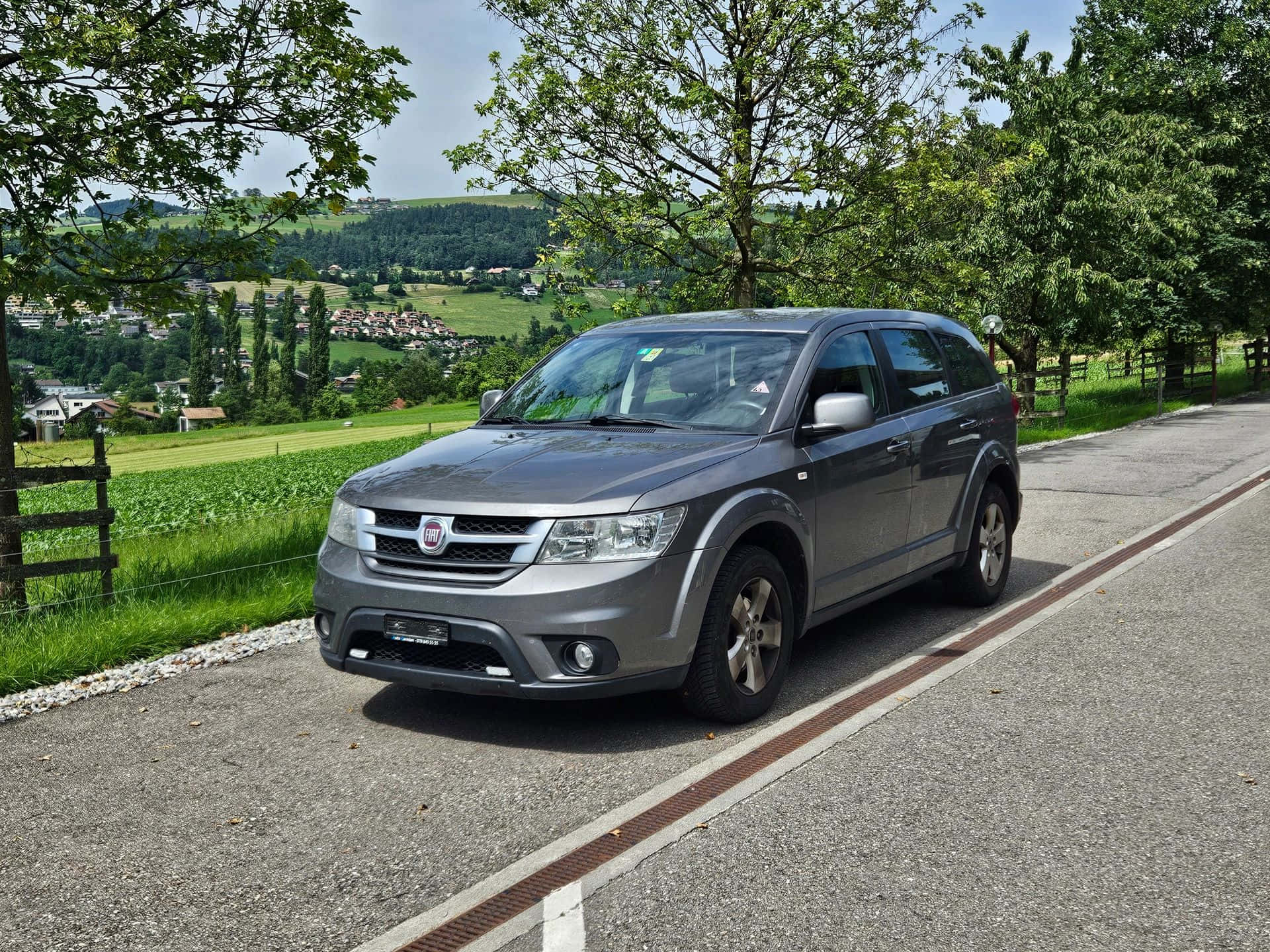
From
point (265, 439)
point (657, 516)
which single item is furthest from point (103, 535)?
point (265, 439)

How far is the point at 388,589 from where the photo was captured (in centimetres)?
516

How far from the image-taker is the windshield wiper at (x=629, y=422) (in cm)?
595

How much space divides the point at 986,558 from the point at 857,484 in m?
1.99

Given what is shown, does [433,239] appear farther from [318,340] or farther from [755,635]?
[755,635]

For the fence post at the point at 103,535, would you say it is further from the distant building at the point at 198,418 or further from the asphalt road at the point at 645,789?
the distant building at the point at 198,418

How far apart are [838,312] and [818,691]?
213 centimetres

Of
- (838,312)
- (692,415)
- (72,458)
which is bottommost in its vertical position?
(72,458)

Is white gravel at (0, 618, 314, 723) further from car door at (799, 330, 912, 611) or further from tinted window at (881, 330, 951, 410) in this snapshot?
tinted window at (881, 330, 951, 410)

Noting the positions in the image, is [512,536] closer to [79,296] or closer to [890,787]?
[890,787]

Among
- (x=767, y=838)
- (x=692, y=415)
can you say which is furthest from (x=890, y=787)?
(x=692, y=415)

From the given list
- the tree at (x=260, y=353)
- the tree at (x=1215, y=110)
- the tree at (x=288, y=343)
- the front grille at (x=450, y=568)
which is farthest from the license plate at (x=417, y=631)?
the tree at (x=288, y=343)

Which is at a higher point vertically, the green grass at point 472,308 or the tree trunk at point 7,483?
the green grass at point 472,308

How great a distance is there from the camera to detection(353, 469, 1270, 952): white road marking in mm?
3555

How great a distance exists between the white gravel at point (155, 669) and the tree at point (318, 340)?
4299 inches
